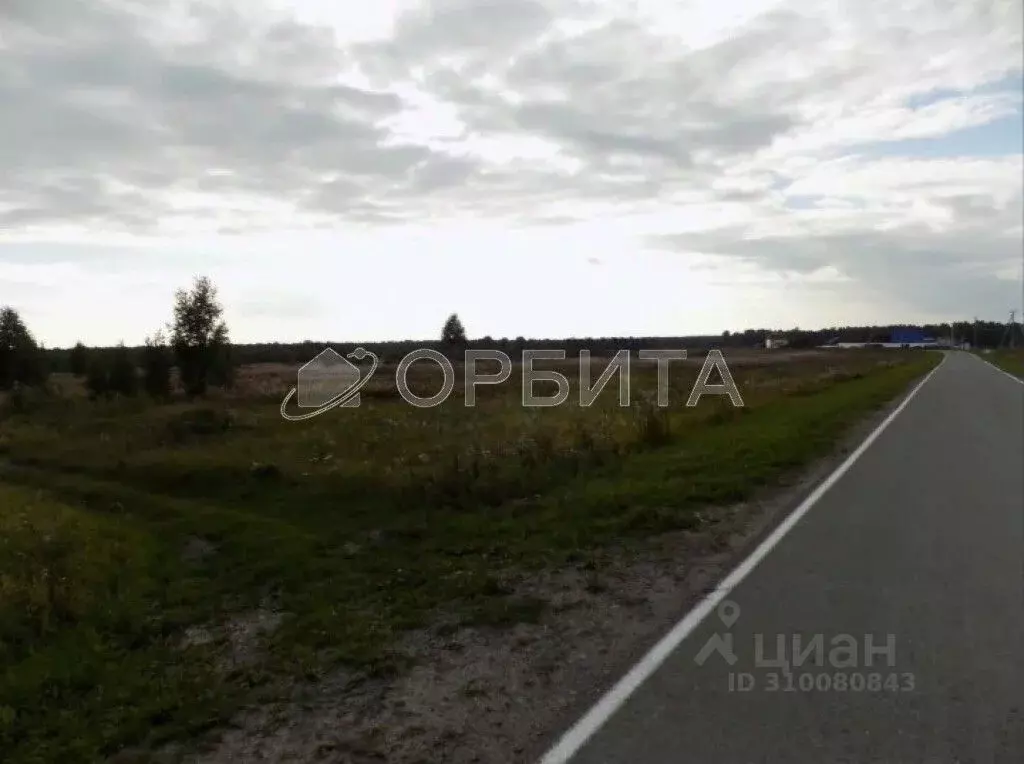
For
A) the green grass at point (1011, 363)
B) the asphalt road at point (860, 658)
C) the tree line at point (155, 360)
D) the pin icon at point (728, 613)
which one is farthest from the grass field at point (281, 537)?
the green grass at point (1011, 363)

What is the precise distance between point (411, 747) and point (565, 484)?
8385mm

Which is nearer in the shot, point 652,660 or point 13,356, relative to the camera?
point 652,660

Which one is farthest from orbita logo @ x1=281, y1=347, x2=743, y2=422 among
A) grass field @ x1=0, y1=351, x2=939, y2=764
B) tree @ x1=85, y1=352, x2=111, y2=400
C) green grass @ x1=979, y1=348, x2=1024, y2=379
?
green grass @ x1=979, y1=348, x2=1024, y2=379

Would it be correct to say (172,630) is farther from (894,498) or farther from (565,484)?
(894,498)

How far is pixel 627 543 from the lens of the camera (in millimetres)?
8969

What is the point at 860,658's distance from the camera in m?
5.47

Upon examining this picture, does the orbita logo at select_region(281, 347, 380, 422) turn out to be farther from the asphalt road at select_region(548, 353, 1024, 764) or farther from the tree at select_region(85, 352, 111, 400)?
the asphalt road at select_region(548, 353, 1024, 764)

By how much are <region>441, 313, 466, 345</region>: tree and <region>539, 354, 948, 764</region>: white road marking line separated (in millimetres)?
93543

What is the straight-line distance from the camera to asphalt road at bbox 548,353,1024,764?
14.1ft

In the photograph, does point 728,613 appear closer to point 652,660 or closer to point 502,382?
point 652,660

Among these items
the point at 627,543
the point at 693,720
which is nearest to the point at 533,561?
the point at 627,543

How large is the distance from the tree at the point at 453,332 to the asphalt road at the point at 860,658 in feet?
306

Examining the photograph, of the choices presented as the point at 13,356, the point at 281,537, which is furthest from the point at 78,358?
the point at 281,537

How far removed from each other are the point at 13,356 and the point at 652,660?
4660 cm
